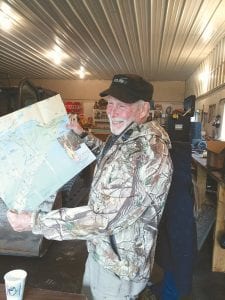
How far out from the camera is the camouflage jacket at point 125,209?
1074 millimetres

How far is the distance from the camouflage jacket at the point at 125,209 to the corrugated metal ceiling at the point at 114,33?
2.92 metres

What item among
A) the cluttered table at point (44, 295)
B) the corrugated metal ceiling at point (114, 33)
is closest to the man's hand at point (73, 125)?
the cluttered table at point (44, 295)

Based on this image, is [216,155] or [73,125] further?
[216,155]

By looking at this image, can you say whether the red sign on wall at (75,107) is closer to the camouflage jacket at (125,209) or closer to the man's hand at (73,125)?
the man's hand at (73,125)

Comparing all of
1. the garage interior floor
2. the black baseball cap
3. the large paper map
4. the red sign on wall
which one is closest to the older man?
the black baseball cap

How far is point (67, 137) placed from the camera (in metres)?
1.40

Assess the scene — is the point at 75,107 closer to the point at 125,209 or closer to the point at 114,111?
the point at 114,111

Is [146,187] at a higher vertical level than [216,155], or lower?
higher

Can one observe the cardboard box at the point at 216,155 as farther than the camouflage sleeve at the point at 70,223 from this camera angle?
Yes

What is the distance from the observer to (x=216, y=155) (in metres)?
2.97

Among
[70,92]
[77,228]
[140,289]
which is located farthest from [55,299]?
[70,92]

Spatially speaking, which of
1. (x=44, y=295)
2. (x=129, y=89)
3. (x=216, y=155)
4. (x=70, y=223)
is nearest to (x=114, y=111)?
(x=129, y=89)

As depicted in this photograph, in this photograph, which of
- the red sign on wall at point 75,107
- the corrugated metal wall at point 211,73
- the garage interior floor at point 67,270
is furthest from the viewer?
the red sign on wall at point 75,107

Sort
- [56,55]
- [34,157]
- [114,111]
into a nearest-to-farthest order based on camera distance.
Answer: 1. [34,157]
2. [114,111]
3. [56,55]
